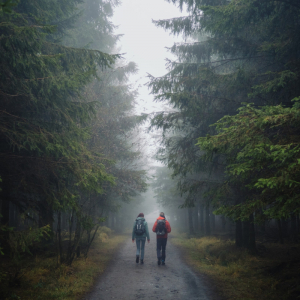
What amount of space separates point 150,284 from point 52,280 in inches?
120

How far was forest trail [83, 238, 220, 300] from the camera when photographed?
6.27 m

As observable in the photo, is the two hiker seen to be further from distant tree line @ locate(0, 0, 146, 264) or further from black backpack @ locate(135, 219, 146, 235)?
distant tree line @ locate(0, 0, 146, 264)

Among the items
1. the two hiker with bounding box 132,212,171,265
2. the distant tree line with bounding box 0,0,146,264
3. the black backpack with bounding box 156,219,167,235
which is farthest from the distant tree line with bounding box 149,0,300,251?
the distant tree line with bounding box 0,0,146,264

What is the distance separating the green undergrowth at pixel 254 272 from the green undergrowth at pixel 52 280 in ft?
13.4

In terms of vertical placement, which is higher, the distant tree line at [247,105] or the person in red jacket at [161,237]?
the distant tree line at [247,105]

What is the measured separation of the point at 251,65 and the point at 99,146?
9756 millimetres

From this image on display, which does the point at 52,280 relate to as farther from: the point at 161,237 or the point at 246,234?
the point at 246,234

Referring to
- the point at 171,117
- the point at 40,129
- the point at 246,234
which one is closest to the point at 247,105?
the point at 40,129

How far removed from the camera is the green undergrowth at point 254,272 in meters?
5.97

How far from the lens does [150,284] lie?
7223mm

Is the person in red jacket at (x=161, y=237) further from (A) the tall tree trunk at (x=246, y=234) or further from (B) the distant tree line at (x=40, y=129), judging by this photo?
(A) the tall tree trunk at (x=246, y=234)

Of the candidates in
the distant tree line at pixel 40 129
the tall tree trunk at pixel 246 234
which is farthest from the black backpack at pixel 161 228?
the tall tree trunk at pixel 246 234

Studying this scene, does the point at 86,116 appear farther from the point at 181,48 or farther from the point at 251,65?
the point at 251,65

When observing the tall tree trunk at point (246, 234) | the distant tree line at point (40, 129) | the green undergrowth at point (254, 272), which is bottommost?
the green undergrowth at point (254, 272)
